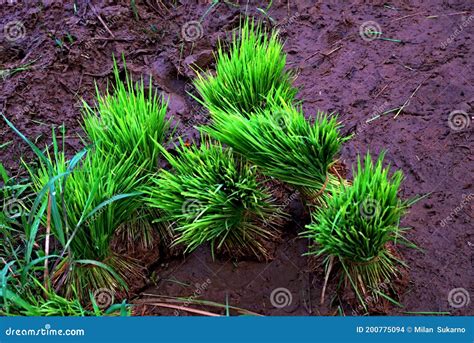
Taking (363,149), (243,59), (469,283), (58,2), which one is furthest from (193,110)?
(469,283)

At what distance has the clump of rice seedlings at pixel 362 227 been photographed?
1.81 metres

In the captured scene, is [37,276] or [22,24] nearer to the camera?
[37,276]

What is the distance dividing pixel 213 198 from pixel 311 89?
0.95 metres

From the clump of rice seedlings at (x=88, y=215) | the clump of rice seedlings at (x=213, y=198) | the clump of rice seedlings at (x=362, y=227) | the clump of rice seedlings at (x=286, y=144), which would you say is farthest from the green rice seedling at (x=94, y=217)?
the clump of rice seedlings at (x=362, y=227)

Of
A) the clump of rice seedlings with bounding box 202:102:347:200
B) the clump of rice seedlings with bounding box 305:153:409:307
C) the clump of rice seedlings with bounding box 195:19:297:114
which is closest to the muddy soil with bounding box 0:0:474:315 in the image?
the clump of rice seedlings with bounding box 305:153:409:307

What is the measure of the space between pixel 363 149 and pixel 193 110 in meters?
0.75

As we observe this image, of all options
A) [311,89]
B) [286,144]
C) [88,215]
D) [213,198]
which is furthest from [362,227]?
[311,89]

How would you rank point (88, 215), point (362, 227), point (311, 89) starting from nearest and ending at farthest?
point (362, 227) < point (88, 215) < point (311, 89)

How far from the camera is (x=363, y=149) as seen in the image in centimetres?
245

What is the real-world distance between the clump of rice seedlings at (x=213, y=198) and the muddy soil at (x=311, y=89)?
0.16 metres

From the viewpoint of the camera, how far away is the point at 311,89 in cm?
272

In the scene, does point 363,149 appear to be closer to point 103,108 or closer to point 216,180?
point 216,180

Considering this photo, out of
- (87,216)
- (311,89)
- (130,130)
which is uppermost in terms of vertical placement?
(130,130)

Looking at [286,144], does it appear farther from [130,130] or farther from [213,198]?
[130,130]
